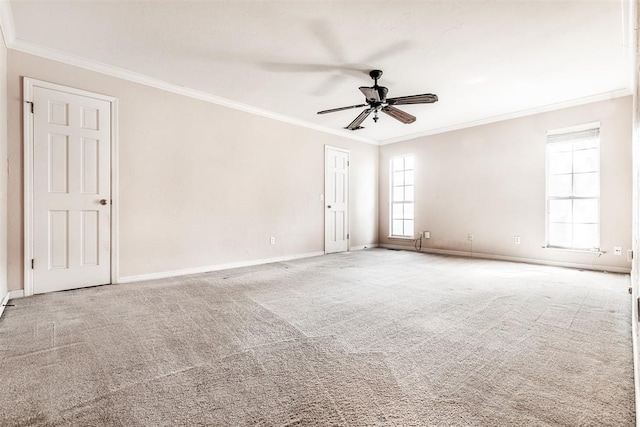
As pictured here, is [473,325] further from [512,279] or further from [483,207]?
[483,207]

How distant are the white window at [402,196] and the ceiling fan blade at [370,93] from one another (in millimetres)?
3585

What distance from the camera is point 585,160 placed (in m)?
4.67

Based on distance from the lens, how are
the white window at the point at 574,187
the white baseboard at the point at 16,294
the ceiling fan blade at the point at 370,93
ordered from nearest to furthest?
the white baseboard at the point at 16,294 < the ceiling fan blade at the point at 370,93 < the white window at the point at 574,187

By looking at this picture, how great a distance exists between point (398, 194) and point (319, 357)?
587 cm

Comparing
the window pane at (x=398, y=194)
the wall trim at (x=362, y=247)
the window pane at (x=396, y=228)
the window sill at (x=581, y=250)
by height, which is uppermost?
the window pane at (x=398, y=194)

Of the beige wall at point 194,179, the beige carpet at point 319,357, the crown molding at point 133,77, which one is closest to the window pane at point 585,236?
the beige carpet at point 319,357

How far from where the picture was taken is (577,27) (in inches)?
110

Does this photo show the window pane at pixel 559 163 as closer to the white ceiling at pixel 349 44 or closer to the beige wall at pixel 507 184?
the beige wall at pixel 507 184

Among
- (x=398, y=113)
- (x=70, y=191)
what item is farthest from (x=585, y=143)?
(x=70, y=191)

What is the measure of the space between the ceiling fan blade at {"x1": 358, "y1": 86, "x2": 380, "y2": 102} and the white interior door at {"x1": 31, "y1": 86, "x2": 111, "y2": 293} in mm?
3136

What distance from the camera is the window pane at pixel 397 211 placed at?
7.15 m

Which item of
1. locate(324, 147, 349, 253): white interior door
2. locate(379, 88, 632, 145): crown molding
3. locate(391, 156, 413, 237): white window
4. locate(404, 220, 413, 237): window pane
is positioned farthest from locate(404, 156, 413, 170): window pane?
locate(324, 147, 349, 253): white interior door

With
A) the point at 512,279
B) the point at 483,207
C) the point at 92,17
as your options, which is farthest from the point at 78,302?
the point at 483,207

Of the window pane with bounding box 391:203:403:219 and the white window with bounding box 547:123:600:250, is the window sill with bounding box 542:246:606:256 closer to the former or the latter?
the white window with bounding box 547:123:600:250
